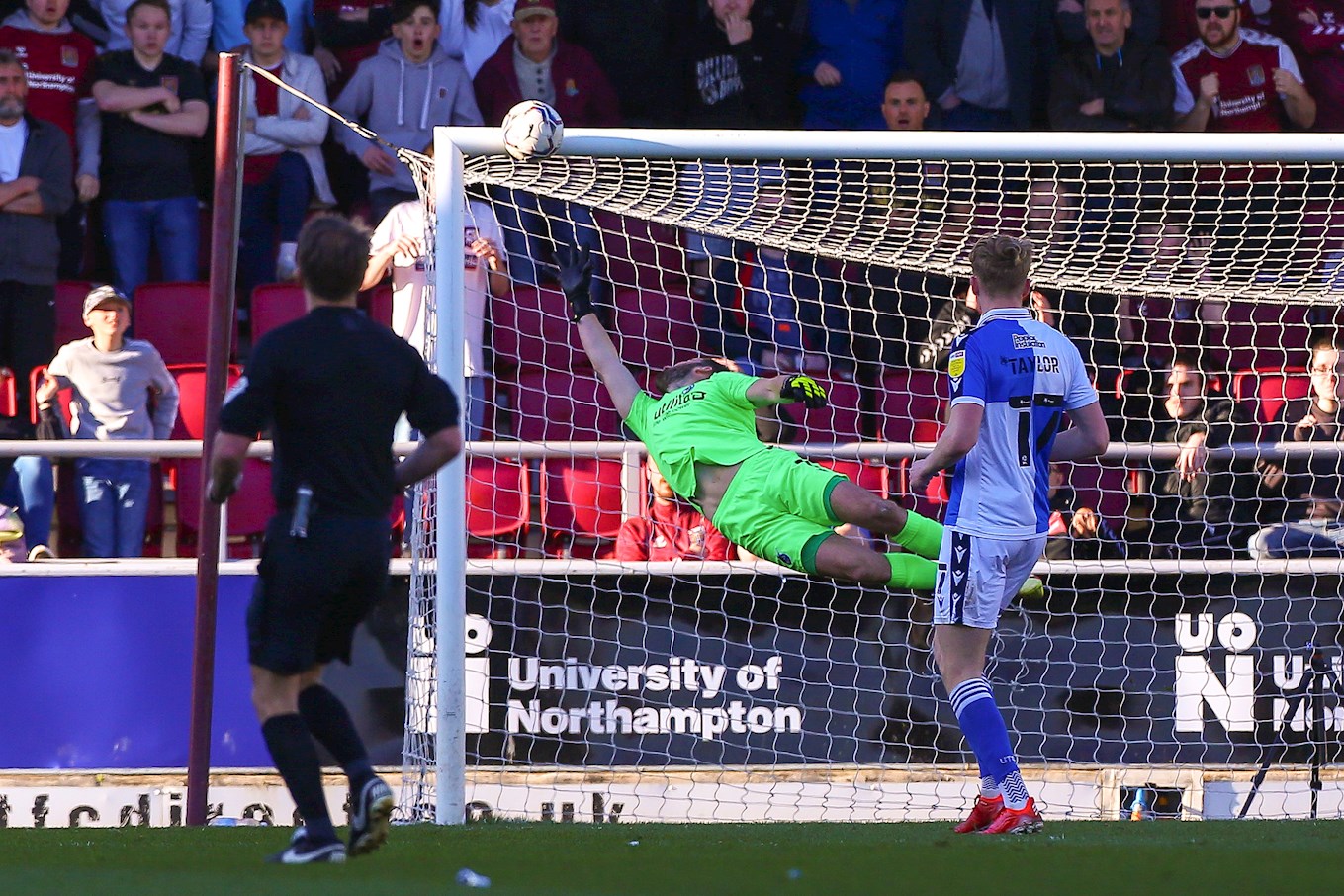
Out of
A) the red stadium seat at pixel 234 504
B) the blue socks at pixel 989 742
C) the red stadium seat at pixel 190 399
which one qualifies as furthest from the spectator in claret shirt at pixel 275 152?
the blue socks at pixel 989 742

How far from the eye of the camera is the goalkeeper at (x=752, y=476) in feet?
20.8

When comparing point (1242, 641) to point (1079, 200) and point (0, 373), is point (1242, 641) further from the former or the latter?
point (0, 373)

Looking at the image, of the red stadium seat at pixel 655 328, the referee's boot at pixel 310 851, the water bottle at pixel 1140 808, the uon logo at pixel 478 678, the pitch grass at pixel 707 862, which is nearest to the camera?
the pitch grass at pixel 707 862

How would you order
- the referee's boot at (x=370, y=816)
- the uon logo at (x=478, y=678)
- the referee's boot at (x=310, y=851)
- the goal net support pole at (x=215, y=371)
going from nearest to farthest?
the referee's boot at (x=370, y=816) → the referee's boot at (x=310, y=851) → the goal net support pole at (x=215, y=371) → the uon logo at (x=478, y=678)

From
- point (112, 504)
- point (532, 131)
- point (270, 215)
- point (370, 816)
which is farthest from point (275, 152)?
point (370, 816)

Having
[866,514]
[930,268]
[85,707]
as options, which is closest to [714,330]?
[930,268]

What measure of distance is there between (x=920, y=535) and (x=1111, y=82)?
446cm

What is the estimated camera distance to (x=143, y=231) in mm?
9242

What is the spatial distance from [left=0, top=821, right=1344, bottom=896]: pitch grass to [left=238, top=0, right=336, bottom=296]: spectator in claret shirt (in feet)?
14.4

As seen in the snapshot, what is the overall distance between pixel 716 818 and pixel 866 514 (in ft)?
6.89

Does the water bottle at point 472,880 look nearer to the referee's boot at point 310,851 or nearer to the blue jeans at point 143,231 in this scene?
the referee's boot at point 310,851

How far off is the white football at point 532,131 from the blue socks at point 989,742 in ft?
8.59

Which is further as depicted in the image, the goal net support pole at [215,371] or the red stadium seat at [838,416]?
the red stadium seat at [838,416]

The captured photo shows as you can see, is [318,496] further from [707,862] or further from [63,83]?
[63,83]
